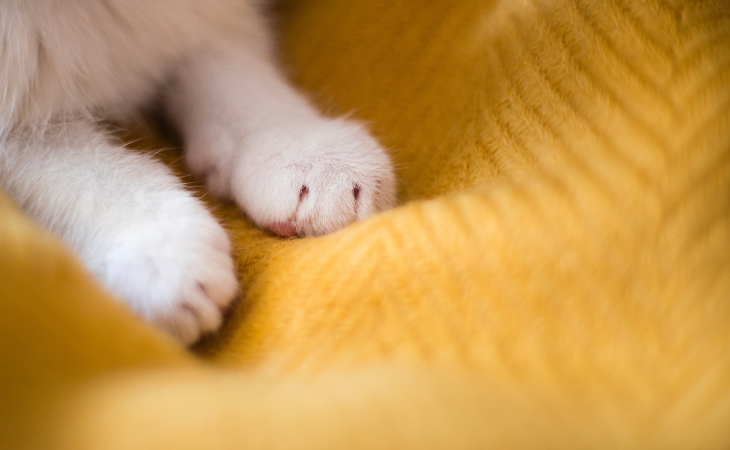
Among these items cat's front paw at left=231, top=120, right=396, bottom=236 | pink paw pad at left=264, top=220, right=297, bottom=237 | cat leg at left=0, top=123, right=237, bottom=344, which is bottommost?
cat leg at left=0, top=123, right=237, bottom=344

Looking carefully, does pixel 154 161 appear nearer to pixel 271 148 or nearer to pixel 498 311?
pixel 271 148

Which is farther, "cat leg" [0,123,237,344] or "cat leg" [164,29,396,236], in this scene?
"cat leg" [164,29,396,236]

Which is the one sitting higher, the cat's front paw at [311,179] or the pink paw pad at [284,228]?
the cat's front paw at [311,179]

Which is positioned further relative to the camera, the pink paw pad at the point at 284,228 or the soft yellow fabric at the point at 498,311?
the pink paw pad at the point at 284,228

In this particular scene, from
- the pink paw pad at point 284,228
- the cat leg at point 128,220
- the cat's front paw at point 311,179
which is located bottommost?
the cat leg at point 128,220

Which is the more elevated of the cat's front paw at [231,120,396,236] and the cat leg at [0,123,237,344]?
the cat's front paw at [231,120,396,236]

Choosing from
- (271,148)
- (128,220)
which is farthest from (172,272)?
(271,148)

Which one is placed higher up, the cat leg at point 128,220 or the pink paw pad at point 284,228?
the pink paw pad at point 284,228
